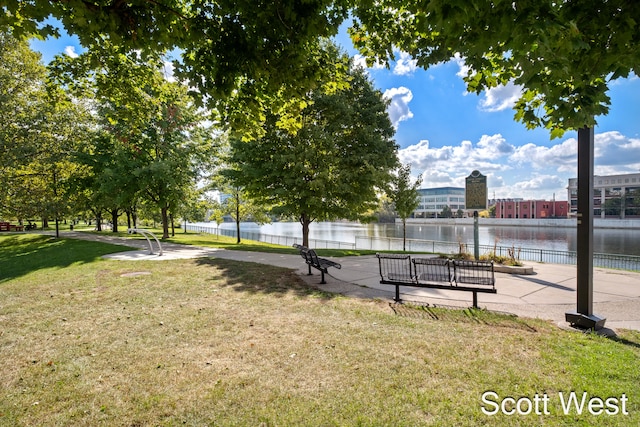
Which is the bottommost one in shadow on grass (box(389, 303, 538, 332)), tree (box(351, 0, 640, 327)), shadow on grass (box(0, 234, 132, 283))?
shadow on grass (box(389, 303, 538, 332))

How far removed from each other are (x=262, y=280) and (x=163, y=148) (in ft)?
61.1

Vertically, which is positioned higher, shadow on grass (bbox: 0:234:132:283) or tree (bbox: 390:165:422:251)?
tree (bbox: 390:165:422:251)

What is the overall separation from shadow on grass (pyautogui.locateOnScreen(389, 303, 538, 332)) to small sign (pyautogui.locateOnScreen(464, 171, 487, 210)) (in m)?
8.39

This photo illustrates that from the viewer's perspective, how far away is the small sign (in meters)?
13.2

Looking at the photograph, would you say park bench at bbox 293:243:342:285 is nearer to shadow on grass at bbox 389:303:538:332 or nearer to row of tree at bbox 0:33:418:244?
shadow on grass at bbox 389:303:538:332

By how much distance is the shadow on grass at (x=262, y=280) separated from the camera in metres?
7.32

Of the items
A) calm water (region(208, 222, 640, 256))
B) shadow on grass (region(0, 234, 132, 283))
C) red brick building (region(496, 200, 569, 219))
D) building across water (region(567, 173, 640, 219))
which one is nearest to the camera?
shadow on grass (region(0, 234, 132, 283))

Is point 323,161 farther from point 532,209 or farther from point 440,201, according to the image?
point 440,201

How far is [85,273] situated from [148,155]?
1574 centimetres

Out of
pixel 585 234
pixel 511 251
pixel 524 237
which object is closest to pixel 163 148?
pixel 511 251

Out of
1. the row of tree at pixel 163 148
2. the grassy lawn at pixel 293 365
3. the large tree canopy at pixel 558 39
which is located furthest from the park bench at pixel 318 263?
the large tree canopy at pixel 558 39

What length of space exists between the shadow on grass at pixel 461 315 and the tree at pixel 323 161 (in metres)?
9.50

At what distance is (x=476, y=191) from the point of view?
13.4 metres

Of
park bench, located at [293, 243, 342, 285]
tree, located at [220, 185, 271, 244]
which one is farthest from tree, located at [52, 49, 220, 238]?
park bench, located at [293, 243, 342, 285]
